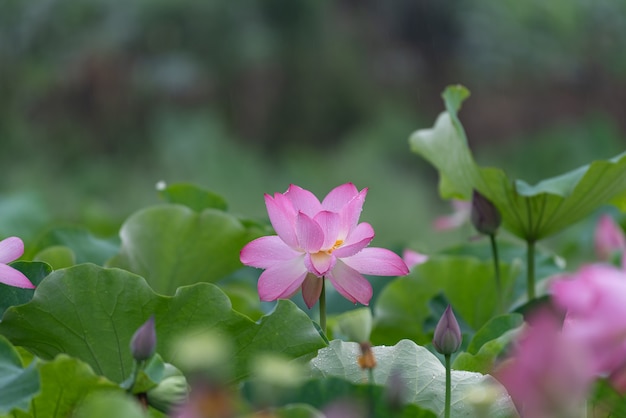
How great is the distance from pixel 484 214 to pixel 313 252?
27 cm

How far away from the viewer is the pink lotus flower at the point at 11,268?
54 centimetres

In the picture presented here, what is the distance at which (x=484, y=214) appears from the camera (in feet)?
2.62

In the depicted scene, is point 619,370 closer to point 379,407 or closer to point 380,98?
point 379,407

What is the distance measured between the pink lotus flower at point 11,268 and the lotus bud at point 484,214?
Result: 393 mm

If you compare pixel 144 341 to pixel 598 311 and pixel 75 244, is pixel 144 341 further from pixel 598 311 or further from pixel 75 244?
pixel 75 244

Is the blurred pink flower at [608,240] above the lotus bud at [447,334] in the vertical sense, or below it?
above

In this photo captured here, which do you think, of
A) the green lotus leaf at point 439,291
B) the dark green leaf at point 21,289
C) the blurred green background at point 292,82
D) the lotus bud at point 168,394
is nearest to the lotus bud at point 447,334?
the lotus bud at point 168,394

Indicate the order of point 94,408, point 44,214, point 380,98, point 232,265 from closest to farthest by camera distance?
point 94,408
point 232,265
point 44,214
point 380,98

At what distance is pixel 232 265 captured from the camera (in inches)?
33.8

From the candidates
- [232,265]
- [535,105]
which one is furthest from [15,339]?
[535,105]

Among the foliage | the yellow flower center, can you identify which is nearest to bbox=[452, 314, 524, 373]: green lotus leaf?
the foliage

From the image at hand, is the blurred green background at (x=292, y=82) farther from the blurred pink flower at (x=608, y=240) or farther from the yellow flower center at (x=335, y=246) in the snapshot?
the yellow flower center at (x=335, y=246)

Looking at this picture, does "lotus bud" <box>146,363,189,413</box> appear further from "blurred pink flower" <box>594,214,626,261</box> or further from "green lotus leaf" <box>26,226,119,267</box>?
"blurred pink flower" <box>594,214,626,261</box>

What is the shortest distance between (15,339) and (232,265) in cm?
32
